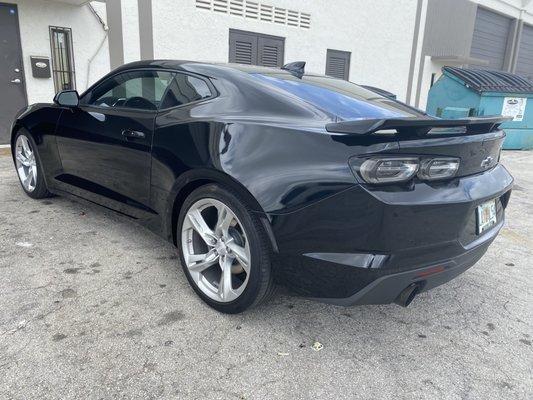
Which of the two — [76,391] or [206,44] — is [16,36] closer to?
[206,44]

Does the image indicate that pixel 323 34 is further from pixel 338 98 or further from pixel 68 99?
pixel 338 98

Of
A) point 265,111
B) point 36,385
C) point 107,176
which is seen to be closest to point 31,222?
point 107,176

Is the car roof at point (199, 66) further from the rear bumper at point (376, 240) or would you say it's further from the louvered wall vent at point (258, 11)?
the louvered wall vent at point (258, 11)

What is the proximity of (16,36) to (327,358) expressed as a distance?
7730mm

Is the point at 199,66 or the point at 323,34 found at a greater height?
the point at 323,34

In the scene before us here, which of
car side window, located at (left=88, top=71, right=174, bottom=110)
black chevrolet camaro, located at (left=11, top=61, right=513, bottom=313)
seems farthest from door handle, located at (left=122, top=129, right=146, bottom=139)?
car side window, located at (left=88, top=71, right=174, bottom=110)

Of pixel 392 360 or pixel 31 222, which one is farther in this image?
pixel 31 222

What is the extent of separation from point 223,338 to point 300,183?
3.12 feet

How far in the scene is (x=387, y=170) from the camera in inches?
78.8

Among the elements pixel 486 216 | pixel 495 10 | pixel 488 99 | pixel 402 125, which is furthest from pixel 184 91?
pixel 495 10

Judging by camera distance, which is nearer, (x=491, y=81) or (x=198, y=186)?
(x=198, y=186)

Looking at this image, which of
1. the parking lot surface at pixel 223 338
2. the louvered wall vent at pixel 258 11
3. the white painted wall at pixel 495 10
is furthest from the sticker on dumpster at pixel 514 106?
the parking lot surface at pixel 223 338

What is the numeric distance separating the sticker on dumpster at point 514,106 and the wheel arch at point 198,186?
9.21 m

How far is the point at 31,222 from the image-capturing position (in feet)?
12.9
